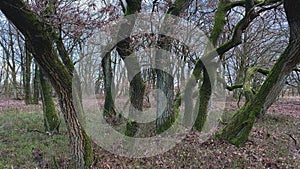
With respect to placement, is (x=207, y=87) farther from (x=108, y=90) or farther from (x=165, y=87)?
(x=108, y=90)

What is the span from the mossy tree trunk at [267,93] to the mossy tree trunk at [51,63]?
3934 mm

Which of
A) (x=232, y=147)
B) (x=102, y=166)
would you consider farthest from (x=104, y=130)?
(x=232, y=147)

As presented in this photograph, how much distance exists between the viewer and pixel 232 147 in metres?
6.84

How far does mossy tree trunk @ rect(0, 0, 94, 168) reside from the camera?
4.42 metres

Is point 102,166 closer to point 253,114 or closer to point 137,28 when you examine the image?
point 137,28

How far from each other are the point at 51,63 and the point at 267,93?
543cm

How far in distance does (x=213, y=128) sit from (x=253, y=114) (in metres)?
2.27

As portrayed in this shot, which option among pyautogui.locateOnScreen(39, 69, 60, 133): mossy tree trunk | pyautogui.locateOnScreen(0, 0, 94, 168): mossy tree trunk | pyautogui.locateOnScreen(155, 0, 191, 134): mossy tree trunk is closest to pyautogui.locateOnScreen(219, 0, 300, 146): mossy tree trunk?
pyautogui.locateOnScreen(155, 0, 191, 134): mossy tree trunk

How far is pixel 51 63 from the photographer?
4.87 m

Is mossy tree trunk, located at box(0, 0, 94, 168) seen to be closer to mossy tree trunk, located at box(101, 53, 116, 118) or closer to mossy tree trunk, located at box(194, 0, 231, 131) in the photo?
mossy tree trunk, located at box(194, 0, 231, 131)

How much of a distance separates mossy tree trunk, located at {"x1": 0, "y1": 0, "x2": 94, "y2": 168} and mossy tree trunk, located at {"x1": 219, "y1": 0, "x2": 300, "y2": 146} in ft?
12.9

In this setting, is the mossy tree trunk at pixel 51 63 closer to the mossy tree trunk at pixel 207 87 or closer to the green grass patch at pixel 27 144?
the green grass patch at pixel 27 144

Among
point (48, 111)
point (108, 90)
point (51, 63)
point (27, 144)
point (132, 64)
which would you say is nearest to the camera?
point (51, 63)

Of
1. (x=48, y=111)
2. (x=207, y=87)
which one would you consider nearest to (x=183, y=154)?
(x=207, y=87)
